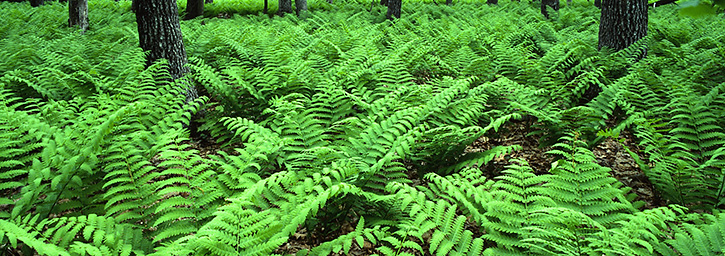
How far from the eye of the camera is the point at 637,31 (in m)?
6.20

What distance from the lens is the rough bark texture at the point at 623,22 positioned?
239 inches

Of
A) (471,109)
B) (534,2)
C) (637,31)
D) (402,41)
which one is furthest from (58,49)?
(534,2)

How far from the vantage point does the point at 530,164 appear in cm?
432

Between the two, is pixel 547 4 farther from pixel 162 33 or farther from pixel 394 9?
pixel 162 33

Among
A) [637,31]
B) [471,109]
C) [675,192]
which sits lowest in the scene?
[675,192]

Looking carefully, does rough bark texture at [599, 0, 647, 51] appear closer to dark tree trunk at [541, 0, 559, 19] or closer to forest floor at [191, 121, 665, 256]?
forest floor at [191, 121, 665, 256]

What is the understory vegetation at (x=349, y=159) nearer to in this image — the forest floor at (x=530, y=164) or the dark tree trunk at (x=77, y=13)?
the forest floor at (x=530, y=164)

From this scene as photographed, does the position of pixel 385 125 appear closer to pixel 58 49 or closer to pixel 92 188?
pixel 92 188

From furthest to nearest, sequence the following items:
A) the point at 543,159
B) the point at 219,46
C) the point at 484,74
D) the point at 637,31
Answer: the point at 219,46 < the point at 637,31 < the point at 484,74 < the point at 543,159

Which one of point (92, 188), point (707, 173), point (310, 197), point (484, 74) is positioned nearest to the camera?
point (310, 197)

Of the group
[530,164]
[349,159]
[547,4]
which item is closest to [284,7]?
[547,4]

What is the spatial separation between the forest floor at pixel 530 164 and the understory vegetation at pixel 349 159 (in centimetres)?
5

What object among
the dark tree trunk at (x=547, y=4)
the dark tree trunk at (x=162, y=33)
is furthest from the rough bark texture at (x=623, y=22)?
the dark tree trunk at (x=162, y=33)

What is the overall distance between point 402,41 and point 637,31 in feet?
12.1
